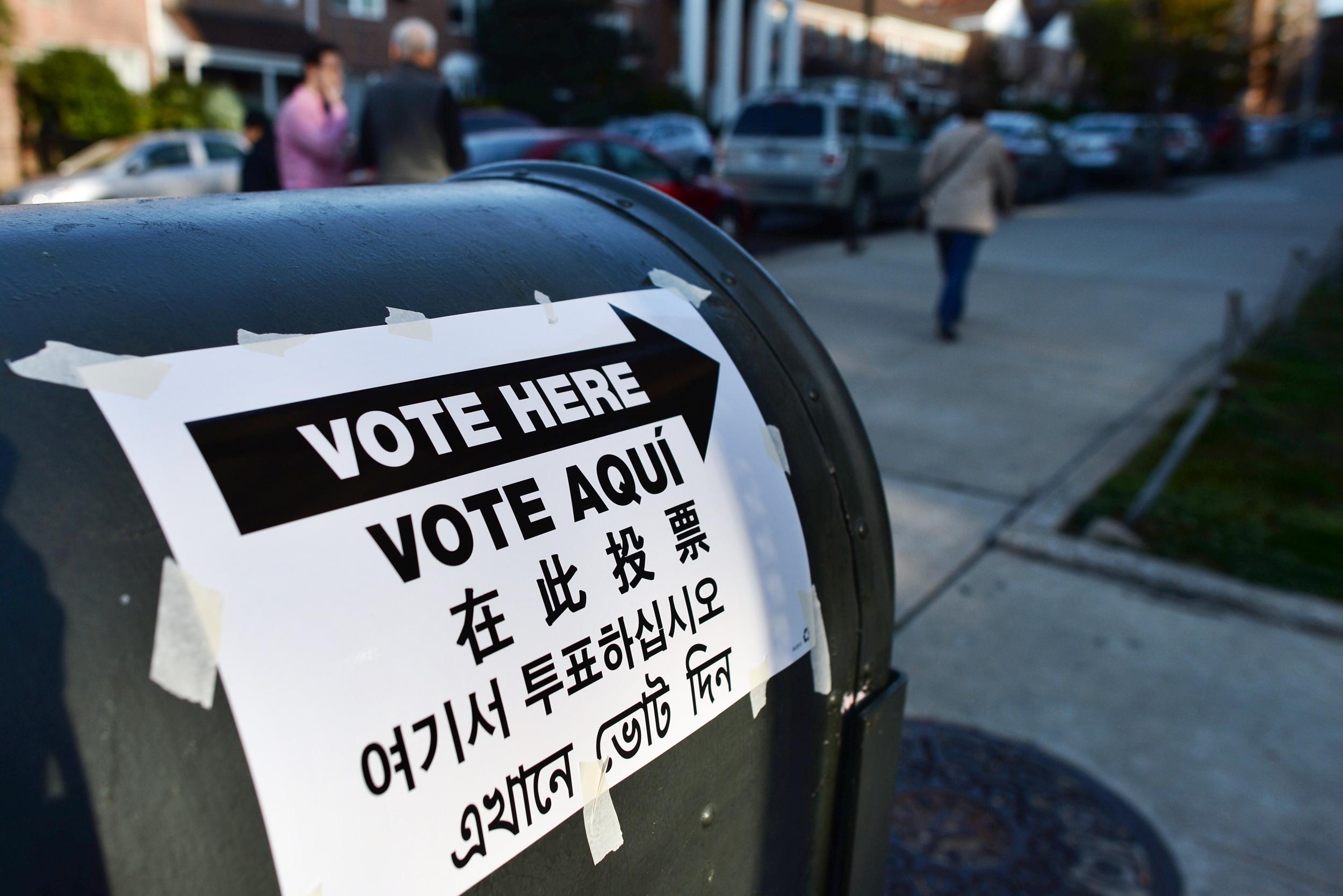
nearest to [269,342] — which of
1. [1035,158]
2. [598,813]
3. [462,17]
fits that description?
[598,813]

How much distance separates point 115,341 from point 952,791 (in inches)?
97.3

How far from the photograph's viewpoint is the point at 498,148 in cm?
902

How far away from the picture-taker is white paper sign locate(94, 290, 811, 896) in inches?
36.3

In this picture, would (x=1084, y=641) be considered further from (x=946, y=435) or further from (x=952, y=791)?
(x=946, y=435)

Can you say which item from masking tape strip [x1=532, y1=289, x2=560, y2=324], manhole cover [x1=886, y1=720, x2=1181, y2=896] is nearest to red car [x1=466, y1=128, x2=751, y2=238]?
manhole cover [x1=886, y1=720, x2=1181, y2=896]

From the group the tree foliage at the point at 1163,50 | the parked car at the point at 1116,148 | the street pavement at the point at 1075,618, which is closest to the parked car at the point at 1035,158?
the parked car at the point at 1116,148

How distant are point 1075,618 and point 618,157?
7902mm

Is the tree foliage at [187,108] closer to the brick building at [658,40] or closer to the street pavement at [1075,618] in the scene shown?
the brick building at [658,40]

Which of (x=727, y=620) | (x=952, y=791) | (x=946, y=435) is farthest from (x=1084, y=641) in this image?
(x=727, y=620)

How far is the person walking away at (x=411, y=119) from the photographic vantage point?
4.84 metres

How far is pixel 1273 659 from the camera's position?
3.52 meters

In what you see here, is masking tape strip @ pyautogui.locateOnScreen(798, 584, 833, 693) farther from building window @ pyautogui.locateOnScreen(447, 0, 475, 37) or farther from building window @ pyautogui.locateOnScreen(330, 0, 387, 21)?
building window @ pyautogui.locateOnScreen(447, 0, 475, 37)

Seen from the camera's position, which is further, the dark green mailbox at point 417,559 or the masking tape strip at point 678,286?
the masking tape strip at point 678,286

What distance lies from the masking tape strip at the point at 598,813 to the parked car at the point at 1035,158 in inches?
719
